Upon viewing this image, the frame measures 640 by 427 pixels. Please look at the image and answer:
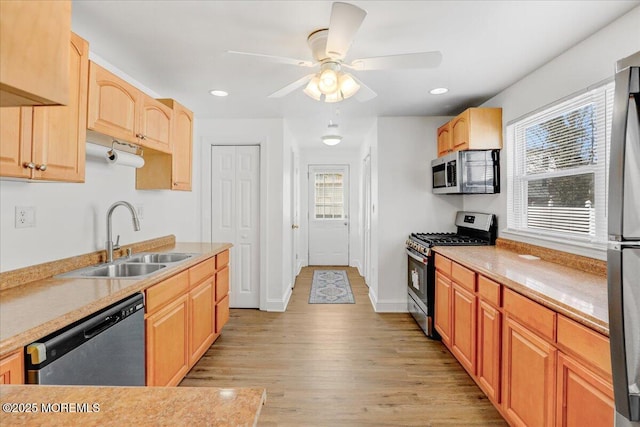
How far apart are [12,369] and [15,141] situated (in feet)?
3.03

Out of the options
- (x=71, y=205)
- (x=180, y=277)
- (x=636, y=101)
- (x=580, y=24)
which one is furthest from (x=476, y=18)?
(x=71, y=205)

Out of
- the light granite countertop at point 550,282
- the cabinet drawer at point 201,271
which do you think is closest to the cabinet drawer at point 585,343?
the light granite countertop at point 550,282

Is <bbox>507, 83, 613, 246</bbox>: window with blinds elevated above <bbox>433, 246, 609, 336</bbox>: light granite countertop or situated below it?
above

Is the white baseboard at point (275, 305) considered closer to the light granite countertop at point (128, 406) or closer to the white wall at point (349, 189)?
the white wall at point (349, 189)

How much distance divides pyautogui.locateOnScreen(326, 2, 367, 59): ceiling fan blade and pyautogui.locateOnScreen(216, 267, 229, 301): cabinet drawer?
224 centimetres

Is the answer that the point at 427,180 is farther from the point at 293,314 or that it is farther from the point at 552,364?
the point at 552,364

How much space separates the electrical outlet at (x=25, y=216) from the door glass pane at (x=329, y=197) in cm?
530

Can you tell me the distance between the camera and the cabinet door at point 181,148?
9.62ft

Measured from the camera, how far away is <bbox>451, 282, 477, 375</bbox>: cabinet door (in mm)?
2400

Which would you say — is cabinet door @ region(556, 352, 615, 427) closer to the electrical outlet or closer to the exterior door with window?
the electrical outlet

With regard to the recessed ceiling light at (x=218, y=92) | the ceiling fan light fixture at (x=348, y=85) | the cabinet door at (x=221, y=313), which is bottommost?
the cabinet door at (x=221, y=313)

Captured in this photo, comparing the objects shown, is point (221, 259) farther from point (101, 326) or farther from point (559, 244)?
point (559, 244)

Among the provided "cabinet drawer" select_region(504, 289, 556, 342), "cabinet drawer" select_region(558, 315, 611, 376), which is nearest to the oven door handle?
"cabinet drawer" select_region(504, 289, 556, 342)

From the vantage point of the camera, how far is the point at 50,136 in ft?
5.24
